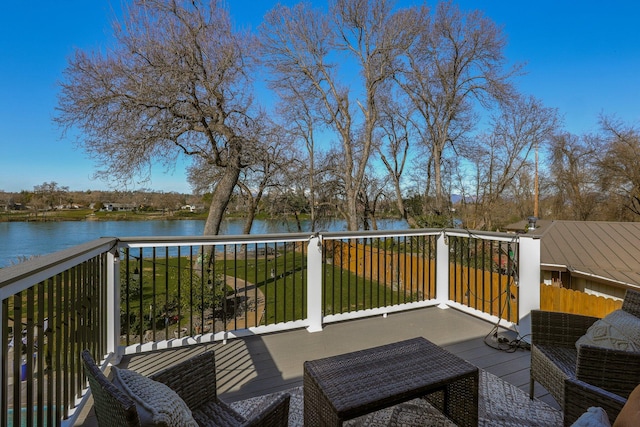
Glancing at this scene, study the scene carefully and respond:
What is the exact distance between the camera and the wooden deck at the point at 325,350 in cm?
234

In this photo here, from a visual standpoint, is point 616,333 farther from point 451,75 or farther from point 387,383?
point 451,75

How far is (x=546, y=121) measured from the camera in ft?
48.7


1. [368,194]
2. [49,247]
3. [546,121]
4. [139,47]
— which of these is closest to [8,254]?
[49,247]

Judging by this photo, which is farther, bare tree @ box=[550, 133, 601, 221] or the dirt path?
bare tree @ box=[550, 133, 601, 221]

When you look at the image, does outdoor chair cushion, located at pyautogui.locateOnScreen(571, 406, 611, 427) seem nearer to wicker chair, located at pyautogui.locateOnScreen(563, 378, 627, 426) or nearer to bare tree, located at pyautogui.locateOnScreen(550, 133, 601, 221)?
wicker chair, located at pyautogui.locateOnScreen(563, 378, 627, 426)

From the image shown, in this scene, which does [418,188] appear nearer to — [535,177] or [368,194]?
[368,194]

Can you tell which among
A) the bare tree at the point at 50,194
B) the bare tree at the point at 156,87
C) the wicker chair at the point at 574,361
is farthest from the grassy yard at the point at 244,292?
the bare tree at the point at 156,87

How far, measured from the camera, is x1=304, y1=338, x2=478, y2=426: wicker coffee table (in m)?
1.36

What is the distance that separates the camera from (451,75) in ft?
44.1

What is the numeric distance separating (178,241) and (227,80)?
6247 mm

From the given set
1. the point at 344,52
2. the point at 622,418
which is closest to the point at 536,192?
the point at 344,52

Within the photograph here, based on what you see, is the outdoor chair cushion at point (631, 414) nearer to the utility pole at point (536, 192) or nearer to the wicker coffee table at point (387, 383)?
the wicker coffee table at point (387, 383)

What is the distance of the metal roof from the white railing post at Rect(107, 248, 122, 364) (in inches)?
319

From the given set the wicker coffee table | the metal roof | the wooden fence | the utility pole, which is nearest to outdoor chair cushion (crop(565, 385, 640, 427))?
the wicker coffee table
